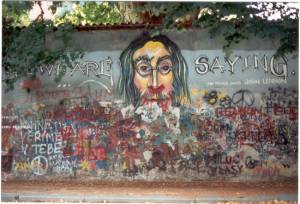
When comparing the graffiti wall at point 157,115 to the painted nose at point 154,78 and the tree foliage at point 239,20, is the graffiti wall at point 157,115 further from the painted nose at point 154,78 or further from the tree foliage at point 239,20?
the tree foliage at point 239,20

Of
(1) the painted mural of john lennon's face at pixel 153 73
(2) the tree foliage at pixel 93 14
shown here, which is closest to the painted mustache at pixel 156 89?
(1) the painted mural of john lennon's face at pixel 153 73

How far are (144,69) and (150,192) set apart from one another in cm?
263

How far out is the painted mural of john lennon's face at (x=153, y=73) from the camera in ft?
38.2

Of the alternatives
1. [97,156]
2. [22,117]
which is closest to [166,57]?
[97,156]

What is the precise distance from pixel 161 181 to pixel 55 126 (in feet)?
8.39

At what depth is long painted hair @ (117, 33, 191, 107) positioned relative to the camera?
11.6 metres

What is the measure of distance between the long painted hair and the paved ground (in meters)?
1.78

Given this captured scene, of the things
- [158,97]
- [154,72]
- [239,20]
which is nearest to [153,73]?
[154,72]

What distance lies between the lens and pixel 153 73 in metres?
11.7

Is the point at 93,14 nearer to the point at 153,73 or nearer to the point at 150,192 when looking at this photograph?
the point at 153,73

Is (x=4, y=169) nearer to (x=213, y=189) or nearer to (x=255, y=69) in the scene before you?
(x=213, y=189)

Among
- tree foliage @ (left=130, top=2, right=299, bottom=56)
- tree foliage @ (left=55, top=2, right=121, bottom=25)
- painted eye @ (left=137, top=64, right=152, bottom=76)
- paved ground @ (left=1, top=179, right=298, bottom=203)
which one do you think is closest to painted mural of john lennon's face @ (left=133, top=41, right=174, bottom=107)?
painted eye @ (left=137, top=64, right=152, bottom=76)

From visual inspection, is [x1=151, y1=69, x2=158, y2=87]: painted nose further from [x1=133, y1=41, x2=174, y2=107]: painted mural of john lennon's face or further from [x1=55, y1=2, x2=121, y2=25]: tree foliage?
[x1=55, y1=2, x2=121, y2=25]: tree foliage

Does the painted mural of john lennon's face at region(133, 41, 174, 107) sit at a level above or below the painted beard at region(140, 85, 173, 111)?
above
